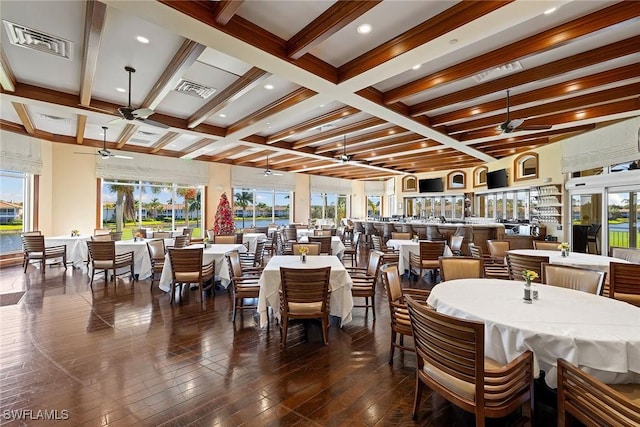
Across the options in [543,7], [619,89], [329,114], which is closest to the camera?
[543,7]

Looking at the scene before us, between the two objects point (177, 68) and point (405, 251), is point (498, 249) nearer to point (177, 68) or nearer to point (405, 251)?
point (405, 251)

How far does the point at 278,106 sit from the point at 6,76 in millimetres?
3961

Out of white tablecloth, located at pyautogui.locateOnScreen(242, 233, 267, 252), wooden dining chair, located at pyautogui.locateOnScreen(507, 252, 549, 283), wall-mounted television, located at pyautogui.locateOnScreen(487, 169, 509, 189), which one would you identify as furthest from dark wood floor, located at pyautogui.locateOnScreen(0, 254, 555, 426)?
wall-mounted television, located at pyautogui.locateOnScreen(487, 169, 509, 189)

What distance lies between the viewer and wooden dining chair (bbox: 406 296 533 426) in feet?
5.24

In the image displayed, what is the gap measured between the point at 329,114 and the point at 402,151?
391 centimetres

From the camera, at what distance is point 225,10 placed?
2.71m

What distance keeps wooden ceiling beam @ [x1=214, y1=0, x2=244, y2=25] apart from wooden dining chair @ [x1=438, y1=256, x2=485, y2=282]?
3.48m

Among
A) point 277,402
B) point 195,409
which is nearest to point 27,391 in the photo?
point 195,409

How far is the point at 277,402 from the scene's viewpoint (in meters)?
2.23

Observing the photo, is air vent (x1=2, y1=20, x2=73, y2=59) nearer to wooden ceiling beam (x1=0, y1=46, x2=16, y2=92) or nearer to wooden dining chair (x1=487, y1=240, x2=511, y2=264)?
wooden ceiling beam (x1=0, y1=46, x2=16, y2=92)

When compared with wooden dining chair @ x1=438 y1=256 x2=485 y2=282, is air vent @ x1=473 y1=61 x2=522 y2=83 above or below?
above

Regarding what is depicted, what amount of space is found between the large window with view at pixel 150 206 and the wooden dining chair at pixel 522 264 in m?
9.88

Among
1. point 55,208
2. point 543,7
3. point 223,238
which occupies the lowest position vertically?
point 223,238

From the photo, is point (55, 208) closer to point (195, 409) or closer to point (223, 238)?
point (223, 238)
